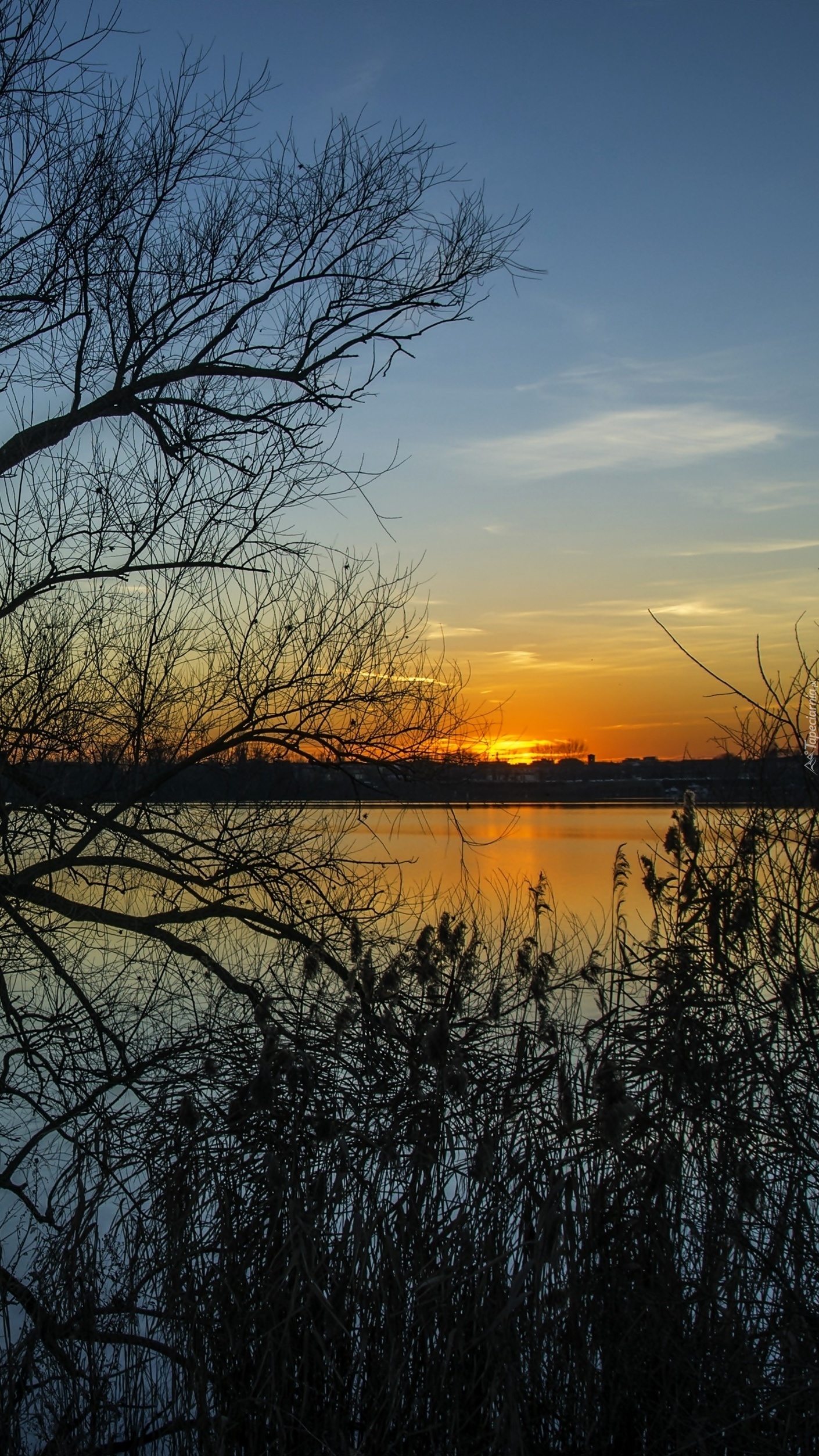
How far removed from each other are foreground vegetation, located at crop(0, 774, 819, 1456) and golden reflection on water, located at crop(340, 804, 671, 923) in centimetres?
151

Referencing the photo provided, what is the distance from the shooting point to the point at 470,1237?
146 inches

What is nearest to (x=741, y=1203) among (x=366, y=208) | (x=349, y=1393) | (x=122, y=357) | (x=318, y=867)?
(x=349, y=1393)

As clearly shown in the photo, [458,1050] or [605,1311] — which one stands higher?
[458,1050]

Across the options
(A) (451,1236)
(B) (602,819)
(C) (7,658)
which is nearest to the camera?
(A) (451,1236)

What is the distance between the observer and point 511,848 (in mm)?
22797

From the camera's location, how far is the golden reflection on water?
7.67m

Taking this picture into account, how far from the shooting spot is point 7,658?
268 inches

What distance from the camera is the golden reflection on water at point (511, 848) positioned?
7672 millimetres

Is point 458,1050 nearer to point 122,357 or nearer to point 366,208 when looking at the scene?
point 122,357

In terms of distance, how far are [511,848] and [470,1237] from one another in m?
19.2

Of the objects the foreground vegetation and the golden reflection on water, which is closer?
the foreground vegetation

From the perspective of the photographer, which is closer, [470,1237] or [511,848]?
[470,1237]

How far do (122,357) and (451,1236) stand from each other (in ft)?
18.3

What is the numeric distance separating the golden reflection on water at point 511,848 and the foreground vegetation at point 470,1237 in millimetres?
1511
